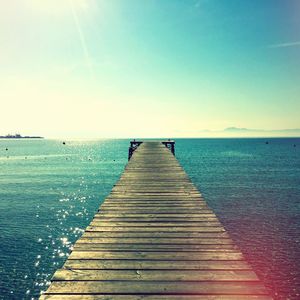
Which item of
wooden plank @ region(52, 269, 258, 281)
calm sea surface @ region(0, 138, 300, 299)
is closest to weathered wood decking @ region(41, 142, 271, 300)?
wooden plank @ region(52, 269, 258, 281)

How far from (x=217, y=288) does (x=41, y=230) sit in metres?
20.8

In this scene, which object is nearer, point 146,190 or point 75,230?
point 146,190

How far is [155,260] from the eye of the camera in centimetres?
445

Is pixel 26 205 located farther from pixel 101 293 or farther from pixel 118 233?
pixel 101 293

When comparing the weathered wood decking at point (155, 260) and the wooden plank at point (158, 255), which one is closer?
the weathered wood decking at point (155, 260)

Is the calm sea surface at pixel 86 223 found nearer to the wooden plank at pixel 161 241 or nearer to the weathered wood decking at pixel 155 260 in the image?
the weathered wood decking at pixel 155 260

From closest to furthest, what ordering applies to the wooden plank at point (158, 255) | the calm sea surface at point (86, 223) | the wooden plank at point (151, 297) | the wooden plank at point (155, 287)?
1. the wooden plank at point (151, 297)
2. the wooden plank at point (155, 287)
3. the wooden plank at point (158, 255)
4. the calm sea surface at point (86, 223)

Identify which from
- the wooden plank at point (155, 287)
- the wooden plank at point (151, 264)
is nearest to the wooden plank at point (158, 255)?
the wooden plank at point (151, 264)

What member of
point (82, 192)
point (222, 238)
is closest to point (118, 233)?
point (222, 238)

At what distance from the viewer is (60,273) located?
3.99 metres

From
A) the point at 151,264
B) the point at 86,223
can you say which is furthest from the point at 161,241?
the point at 86,223

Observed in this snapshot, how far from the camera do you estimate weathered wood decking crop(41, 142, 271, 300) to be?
357cm

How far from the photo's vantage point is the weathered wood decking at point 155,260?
11.7 ft

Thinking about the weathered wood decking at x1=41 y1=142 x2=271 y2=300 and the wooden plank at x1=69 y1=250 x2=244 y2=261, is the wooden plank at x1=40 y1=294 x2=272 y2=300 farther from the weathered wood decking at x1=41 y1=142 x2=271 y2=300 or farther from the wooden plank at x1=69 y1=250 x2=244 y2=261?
the wooden plank at x1=69 y1=250 x2=244 y2=261
